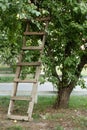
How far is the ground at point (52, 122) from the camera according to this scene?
6879 mm

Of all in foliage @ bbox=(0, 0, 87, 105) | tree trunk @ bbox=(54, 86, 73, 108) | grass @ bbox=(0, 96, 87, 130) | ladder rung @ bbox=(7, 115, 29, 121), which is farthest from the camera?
tree trunk @ bbox=(54, 86, 73, 108)

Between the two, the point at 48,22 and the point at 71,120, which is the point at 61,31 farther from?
the point at 71,120

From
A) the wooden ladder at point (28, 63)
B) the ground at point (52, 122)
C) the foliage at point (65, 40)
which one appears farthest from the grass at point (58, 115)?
the foliage at point (65, 40)

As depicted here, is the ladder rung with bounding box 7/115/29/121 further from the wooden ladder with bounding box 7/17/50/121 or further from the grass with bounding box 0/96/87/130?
the grass with bounding box 0/96/87/130

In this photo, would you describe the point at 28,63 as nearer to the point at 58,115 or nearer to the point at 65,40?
the point at 65,40

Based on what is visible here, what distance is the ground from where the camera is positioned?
6879 millimetres

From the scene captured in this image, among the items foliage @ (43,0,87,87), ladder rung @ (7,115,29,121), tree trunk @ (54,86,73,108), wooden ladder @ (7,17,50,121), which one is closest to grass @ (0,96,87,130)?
tree trunk @ (54,86,73,108)

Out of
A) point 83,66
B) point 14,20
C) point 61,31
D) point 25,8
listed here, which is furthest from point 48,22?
point 25,8

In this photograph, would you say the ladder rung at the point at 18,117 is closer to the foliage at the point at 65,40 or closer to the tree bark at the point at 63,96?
the foliage at the point at 65,40

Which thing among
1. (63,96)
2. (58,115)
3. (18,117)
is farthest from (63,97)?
(18,117)

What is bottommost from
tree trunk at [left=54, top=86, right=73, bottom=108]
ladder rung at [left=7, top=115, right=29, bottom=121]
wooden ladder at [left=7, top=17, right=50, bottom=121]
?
tree trunk at [left=54, top=86, right=73, bottom=108]

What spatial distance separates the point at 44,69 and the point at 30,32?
32.0 inches

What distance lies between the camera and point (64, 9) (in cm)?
774

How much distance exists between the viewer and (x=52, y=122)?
7.29 m
